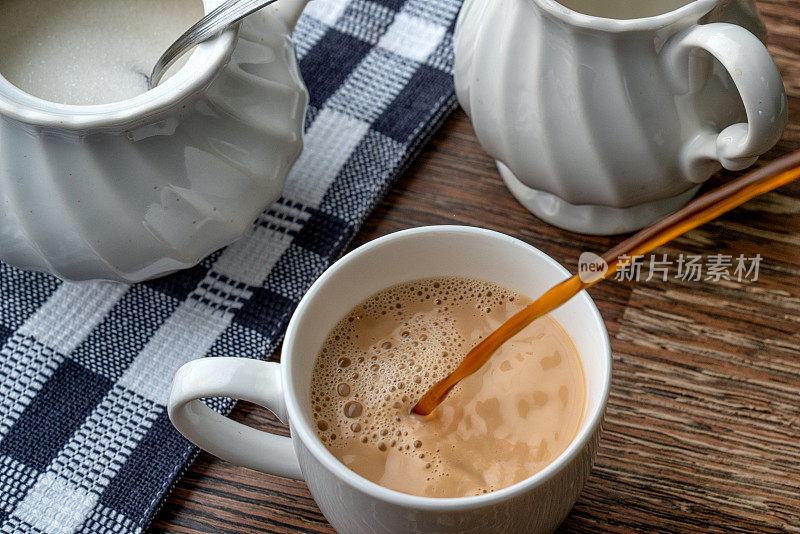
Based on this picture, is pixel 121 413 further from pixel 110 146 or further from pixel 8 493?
pixel 110 146

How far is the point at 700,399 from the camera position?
2.43ft

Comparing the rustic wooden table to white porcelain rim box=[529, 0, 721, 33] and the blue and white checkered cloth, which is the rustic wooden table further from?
white porcelain rim box=[529, 0, 721, 33]

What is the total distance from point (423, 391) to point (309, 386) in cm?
8

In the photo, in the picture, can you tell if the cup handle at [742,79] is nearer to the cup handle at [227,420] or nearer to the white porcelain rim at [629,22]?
the white porcelain rim at [629,22]

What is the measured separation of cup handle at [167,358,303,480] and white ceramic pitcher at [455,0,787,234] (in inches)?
11.6

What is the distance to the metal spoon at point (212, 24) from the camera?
693 millimetres

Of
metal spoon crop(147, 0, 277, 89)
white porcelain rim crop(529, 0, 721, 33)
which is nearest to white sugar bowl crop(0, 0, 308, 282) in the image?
metal spoon crop(147, 0, 277, 89)

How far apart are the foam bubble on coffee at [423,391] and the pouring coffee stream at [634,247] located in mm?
17

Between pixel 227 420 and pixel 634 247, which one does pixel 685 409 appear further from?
pixel 227 420

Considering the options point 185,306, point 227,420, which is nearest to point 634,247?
point 227,420

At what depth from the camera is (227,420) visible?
0.63 m

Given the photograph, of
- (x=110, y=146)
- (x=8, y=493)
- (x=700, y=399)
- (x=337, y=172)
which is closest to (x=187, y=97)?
(x=110, y=146)

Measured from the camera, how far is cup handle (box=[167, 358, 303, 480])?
56 cm

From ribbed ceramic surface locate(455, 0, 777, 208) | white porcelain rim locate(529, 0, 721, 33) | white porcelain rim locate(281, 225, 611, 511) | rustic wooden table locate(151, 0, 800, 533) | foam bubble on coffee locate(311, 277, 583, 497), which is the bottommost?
rustic wooden table locate(151, 0, 800, 533)
